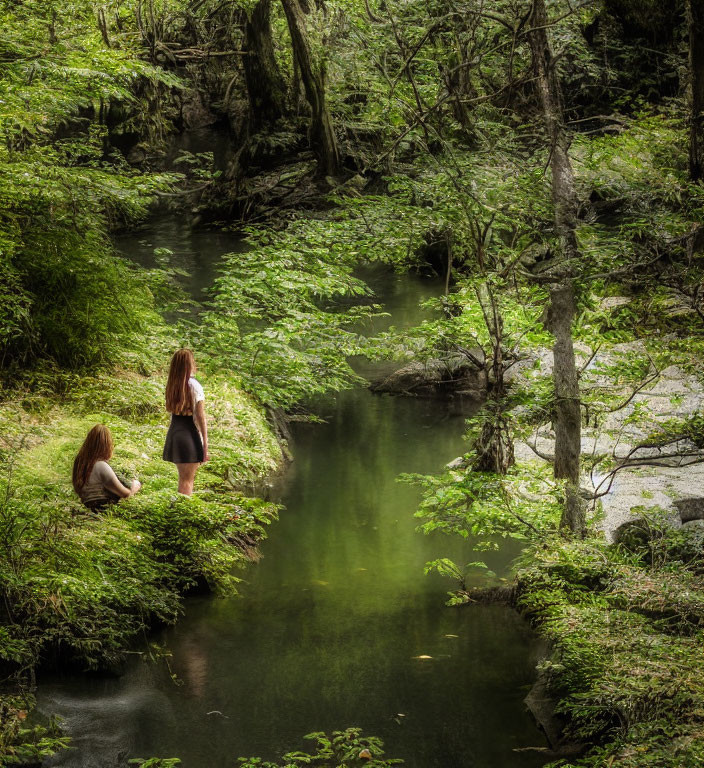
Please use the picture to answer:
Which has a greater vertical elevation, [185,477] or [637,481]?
[185,477]

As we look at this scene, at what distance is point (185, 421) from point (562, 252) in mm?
3639

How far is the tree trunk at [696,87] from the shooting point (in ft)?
30.7

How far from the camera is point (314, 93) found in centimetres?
1852

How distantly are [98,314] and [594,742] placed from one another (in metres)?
7.08

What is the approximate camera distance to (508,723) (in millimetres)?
5578

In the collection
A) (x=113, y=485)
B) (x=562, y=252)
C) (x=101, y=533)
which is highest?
(x=562, y=252)

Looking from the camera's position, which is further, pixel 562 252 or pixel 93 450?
pixel 562 252

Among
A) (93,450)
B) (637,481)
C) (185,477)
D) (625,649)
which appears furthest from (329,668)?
(637,481)

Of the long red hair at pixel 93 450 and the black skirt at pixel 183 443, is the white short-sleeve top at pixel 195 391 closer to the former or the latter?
Answer: the black skirt at pixel 183 443

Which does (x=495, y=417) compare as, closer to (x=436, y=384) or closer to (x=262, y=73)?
(x=436, y=384)

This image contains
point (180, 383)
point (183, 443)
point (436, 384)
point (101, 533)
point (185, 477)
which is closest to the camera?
point (101, 533)

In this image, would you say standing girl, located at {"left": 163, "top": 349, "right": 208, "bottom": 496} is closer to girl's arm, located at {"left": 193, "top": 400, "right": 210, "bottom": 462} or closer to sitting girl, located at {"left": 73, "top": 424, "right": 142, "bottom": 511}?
girl's arm, located at {"left": 193, "top": 400, "right": 210, "bottom": 462}

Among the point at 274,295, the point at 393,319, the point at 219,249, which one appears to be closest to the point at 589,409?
the point at 274,295

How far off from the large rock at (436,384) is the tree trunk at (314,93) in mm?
7540
